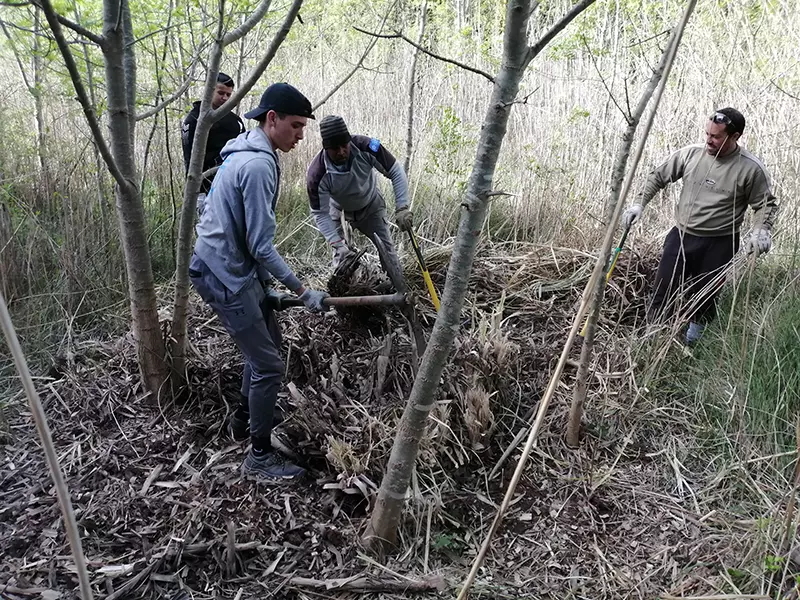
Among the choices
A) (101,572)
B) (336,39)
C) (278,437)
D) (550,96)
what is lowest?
(101,572)

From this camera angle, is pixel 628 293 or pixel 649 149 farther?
pixel 649 149

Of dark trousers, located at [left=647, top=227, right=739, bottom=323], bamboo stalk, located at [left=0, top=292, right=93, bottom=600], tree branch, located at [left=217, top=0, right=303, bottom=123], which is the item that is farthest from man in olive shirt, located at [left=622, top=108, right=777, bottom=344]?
bamboo stalk, located at [left=0, top=292, right=93, bottom=600]

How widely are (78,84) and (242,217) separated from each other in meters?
0.78

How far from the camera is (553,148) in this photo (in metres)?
5.54

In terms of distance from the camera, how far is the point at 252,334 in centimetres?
251

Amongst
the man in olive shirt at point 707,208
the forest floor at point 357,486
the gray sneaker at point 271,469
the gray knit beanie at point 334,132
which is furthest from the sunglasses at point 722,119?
the gray sneaker at point 271,469

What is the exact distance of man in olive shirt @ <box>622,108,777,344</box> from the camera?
345 cm

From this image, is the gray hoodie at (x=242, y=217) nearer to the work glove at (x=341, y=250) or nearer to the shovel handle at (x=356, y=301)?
the shovel handle at (x=356, y=301)

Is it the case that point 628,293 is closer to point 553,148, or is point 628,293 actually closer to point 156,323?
point 553,148

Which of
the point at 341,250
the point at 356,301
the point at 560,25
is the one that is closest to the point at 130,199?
the point at 356,301

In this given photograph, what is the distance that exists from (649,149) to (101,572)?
5.68 metres

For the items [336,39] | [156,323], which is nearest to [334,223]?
[156,323]

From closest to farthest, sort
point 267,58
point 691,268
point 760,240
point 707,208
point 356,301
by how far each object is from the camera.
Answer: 1. point 267,58
2. point 356,301
3. point 760,240
4. point 707,208
5. point 691,268

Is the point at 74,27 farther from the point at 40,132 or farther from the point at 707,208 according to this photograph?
Answer: the point at 707,208
